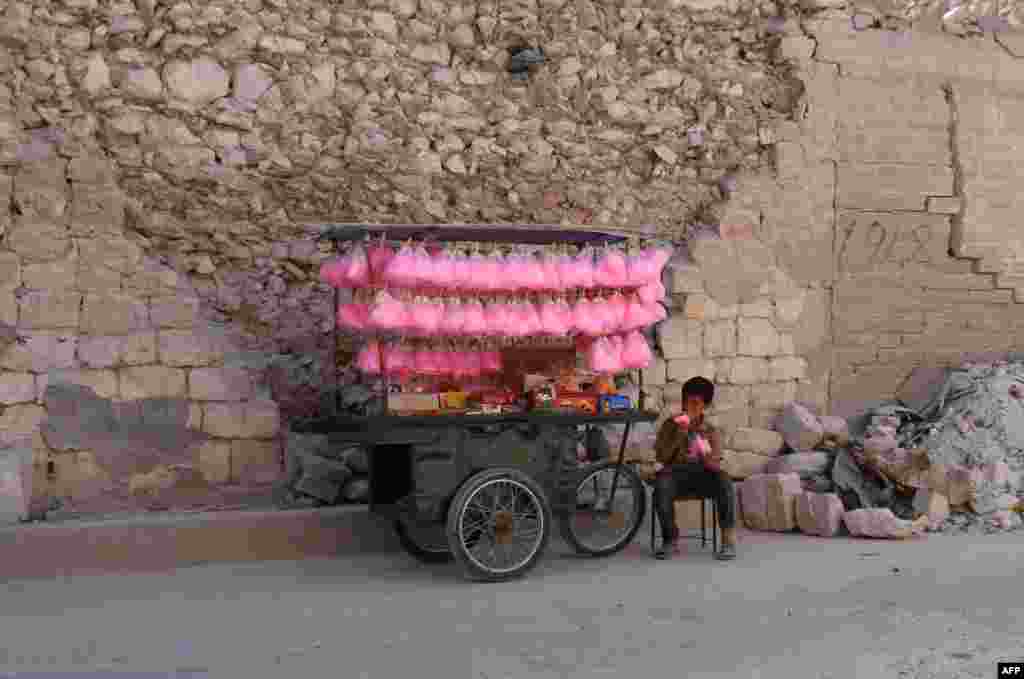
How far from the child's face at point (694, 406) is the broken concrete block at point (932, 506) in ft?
5.96

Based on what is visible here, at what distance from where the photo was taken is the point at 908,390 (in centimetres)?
818

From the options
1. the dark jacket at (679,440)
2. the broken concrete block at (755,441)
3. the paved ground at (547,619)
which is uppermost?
the dark jacket at (679,440)

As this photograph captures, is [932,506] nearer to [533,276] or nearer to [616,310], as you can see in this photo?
[616,310]

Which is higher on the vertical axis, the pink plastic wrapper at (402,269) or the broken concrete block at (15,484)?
the pink plastic wrapper at (402,269)

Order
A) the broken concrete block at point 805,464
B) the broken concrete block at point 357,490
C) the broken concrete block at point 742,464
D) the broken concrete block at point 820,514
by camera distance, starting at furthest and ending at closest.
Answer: the broken concrete block at point 742,464
the broken concrete block at point 805,464
the broken concrete block at point 820,514
the broken concrete block at point 357,490

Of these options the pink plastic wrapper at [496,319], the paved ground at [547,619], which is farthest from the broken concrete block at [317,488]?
the pink plastic wrapper at [496,319]

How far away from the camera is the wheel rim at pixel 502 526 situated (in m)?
5.25

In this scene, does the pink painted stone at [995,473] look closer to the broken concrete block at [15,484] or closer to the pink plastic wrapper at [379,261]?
the pink plastic wrapper at [379,261]

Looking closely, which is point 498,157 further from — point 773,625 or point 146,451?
point 773,625

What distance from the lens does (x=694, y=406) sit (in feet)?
19.3

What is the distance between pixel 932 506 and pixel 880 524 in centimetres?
48

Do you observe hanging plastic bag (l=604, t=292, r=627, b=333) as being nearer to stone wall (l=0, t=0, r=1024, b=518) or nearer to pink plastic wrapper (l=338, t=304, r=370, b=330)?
pink plastic wrapper (l=338, t=304, r=370, b=330)

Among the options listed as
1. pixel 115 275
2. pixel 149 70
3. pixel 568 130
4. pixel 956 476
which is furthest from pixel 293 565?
pixel 956 476

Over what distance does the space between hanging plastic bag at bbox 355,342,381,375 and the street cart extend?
1 cm
